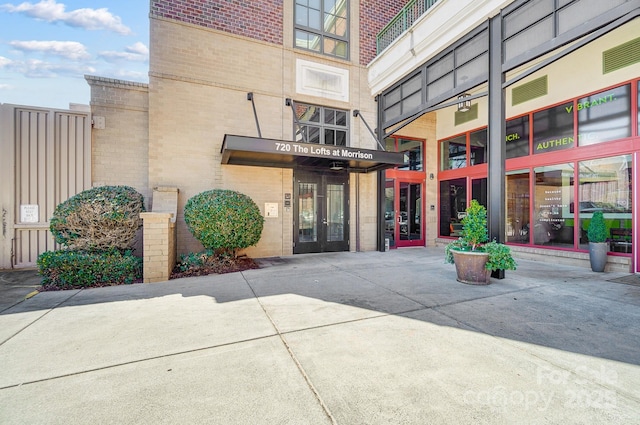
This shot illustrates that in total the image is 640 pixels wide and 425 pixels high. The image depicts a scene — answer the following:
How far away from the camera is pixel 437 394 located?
2.19m

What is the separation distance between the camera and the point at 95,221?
18.4 feet

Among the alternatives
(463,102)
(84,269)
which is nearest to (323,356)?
(84,269)

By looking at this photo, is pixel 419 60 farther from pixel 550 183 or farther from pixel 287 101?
pixel 550 183

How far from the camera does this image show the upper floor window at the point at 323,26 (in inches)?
368

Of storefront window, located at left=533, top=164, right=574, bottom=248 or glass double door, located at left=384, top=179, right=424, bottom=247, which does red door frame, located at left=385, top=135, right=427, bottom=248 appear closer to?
glass double door, located at left=384, top=179, right=424, bottom=247

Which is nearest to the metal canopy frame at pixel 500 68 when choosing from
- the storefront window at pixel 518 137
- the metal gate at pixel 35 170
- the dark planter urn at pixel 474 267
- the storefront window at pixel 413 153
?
the dark planter urn at pixel 474 267

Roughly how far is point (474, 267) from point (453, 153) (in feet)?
23.0

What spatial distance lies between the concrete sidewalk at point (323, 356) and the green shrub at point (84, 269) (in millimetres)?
474

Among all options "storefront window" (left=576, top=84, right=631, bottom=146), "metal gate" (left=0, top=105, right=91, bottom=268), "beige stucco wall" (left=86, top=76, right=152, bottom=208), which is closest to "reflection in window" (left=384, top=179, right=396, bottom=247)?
"storefront window" (left=576, top=84, right=631, bottom=146)

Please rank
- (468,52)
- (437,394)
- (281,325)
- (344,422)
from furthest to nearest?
(468,52), (281,325), (437,394), (344,422)

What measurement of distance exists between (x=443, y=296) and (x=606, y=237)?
5.27m

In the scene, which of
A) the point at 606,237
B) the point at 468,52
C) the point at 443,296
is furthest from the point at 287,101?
the point at 606,237

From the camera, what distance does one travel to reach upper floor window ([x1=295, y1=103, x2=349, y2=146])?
932cm

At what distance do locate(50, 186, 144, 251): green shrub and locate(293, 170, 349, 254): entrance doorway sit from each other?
4617 millimetres
